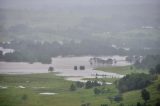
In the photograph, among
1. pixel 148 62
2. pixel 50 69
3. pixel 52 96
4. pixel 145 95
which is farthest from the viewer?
pixel 50 69

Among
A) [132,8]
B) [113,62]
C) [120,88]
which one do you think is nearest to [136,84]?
[120,88]

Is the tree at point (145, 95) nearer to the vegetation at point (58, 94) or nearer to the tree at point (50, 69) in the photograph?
the vegetation at point (58, 94)

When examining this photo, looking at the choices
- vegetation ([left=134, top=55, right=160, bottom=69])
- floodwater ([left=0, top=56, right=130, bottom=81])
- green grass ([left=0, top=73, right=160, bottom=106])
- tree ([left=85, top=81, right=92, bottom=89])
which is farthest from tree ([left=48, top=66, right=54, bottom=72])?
vegetation ([left=134, top=55, right=160, bottom=69])

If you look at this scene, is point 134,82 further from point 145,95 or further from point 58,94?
point 58,94

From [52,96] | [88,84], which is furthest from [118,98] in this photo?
[52,96]

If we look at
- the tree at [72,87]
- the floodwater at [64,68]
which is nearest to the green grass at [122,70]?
the floodwater at [64,68]

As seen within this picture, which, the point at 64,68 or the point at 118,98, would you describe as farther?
the point at 64,68

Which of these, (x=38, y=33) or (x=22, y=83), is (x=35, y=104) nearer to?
(x=22, y=83)

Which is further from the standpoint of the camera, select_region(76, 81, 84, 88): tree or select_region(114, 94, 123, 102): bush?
select_region(76, 81, 84, 88): tree

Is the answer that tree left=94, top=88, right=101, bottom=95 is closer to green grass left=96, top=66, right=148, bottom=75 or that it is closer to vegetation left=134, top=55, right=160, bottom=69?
green grass left=96, top=66, right=148, bottom=75
